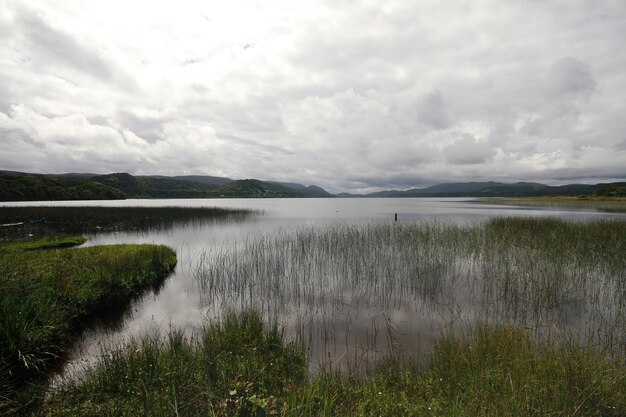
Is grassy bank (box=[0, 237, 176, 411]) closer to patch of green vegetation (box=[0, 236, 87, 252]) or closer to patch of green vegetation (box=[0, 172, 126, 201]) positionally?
patch of green vegetation (box=[0, 236, 87, 252])

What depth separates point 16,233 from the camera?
31469mm

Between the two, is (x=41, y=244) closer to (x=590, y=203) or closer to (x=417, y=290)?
(x=417, y=290)

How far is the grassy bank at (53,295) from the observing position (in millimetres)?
7695

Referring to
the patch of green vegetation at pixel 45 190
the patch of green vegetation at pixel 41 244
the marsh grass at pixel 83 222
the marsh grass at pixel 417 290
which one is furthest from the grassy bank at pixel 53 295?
the patch of green vegetation at pixel 45 190

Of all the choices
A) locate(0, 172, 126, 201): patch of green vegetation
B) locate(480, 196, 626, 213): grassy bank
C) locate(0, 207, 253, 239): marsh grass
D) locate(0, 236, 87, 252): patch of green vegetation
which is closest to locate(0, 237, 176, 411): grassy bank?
locate(0, 236, 87, 252): patch of green vegetation

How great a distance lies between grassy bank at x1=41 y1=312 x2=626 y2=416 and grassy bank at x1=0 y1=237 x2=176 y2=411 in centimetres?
227

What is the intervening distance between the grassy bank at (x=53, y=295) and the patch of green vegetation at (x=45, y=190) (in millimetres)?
172113

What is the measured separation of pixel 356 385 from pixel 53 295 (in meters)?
13.0

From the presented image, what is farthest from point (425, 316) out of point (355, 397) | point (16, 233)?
point (16, 233)

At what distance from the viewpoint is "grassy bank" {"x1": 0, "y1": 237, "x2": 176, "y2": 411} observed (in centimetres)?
770

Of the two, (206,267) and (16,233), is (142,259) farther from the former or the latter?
(16,233)

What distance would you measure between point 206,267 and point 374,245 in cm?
1360

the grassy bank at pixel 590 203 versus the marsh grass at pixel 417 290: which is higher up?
the grassy bank at pixel 590 203

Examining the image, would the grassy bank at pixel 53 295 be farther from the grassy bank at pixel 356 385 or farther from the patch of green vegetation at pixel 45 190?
the patch of green vegetation at pixel 45 190
